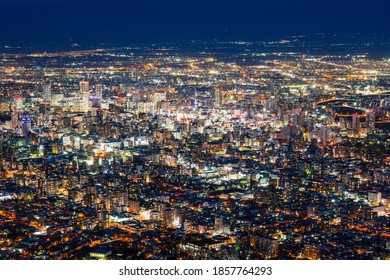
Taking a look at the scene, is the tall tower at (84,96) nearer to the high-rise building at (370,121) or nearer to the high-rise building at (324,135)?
the high-rise building at (324,135)

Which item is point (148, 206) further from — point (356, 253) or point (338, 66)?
point (338, 66)

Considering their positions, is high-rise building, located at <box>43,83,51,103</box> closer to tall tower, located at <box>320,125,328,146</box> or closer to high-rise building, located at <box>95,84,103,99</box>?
high-rise building, located at <box>95,84,103,99</box>

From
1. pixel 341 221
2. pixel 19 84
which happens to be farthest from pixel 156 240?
pixel 19 84

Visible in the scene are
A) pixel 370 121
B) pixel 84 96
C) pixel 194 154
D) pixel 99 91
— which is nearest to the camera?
pixel 194 154

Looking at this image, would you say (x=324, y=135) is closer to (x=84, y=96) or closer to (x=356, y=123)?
(x=356, y=123)

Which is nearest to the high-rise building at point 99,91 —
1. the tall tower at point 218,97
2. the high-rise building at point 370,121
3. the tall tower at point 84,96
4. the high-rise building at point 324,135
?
the tall tower at point 84,96

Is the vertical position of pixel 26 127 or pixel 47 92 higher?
pixel 47 92

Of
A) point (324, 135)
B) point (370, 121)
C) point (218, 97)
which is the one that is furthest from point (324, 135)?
point (218, 97)

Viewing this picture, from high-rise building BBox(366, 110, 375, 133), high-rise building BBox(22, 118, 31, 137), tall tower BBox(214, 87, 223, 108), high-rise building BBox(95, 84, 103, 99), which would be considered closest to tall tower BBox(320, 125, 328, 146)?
high-rise building BBox(366, 110, 375, 133)
